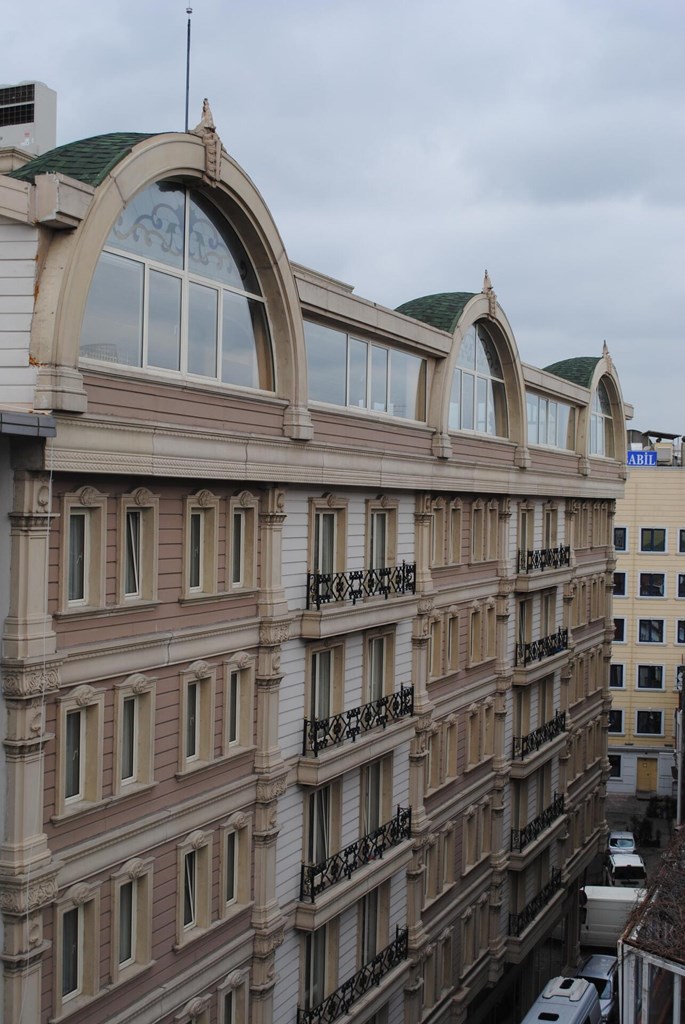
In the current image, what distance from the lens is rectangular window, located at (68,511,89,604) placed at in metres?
16.9

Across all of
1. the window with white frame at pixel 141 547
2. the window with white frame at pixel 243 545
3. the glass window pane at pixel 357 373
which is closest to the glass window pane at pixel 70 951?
the window with white frame at pixel 141 547

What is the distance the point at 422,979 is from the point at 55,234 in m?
22.6

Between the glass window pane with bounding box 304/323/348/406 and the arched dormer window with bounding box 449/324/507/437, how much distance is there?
6.05 meters

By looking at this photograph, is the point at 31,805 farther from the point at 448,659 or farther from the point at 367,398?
the point at 448,659

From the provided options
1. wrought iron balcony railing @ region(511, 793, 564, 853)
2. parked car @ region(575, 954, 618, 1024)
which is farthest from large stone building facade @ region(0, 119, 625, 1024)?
parked car @ region(575, 954, 618, 1024)

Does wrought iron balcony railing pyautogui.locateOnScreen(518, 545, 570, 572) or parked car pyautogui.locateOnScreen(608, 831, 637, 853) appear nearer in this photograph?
wrought iron balcony railing pyautogui.locateOnScreen(518, 545, 570, 572)

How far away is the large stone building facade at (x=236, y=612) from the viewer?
16.0 m

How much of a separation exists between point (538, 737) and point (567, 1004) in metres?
8.61

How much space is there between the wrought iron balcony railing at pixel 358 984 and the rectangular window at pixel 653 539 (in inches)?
1609

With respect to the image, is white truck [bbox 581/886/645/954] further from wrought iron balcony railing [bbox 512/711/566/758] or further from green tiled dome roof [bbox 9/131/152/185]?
green tiled dome roof [bbox 9/131/152/185]

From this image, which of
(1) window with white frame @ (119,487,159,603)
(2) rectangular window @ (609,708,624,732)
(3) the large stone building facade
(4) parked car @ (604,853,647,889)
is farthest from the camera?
(2) rectangular window @ (609,708,624,732)

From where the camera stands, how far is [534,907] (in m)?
38.3

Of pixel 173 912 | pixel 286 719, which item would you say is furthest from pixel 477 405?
pixel 173 912

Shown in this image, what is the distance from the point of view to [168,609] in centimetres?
1906
